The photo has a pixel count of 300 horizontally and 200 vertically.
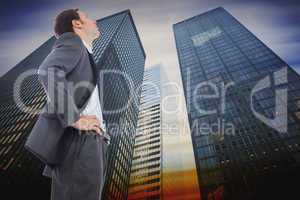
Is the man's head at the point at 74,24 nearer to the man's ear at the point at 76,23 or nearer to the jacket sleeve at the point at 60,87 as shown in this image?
the man's ear at the point at 76,23

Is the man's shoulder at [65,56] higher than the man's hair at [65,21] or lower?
lower

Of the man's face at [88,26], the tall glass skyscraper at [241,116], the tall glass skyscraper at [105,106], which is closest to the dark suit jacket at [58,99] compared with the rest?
the man's face at [88,26]

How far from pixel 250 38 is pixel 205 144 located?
125 feet

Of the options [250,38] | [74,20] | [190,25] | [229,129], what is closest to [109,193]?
[229,129]

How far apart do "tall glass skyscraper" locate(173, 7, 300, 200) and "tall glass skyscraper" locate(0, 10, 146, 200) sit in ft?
49.1

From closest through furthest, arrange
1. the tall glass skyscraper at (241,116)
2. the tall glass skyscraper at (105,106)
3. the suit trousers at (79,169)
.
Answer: the suit trousers at (79,169)
the tall glass skyscraper at (105,106)
the tall glass skyscraper at (241,116)

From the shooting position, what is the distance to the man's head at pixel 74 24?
234 cm

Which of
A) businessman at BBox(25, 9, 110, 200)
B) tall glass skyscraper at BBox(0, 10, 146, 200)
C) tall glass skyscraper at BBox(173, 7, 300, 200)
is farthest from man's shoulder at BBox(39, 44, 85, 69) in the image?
tall glass skyscraper at BBox(173, 7, 300, 200)

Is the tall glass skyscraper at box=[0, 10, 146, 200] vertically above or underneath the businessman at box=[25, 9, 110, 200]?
underneath

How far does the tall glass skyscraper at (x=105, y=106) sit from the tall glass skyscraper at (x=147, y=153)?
1116cm

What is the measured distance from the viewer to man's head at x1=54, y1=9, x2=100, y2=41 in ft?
7.67

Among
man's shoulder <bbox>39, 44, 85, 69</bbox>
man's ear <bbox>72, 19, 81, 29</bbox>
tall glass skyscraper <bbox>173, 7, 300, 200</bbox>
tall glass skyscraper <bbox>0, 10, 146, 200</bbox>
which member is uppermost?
man's ear <bbox>72, 19, 81, 29</bbox>

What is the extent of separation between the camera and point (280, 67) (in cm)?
5897

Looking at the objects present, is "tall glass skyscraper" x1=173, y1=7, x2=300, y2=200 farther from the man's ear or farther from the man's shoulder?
the man's shoulder
